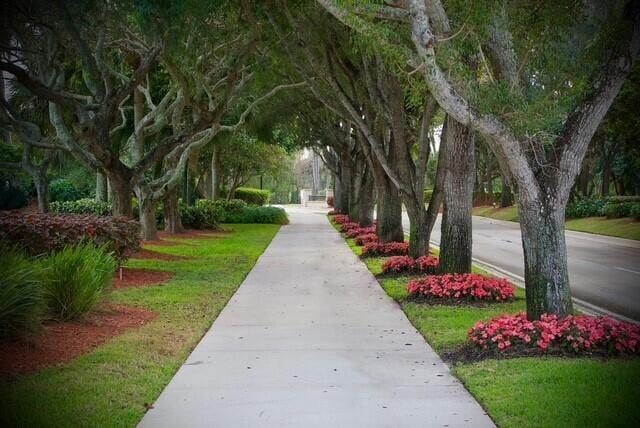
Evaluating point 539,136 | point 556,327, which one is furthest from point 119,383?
point 539,136

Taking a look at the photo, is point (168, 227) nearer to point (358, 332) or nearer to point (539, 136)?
point (358, 332)

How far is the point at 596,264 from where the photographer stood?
61.9 ft

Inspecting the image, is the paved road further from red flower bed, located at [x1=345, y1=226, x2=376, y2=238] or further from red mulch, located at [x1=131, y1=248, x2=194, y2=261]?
red mulch, located at [x1=131, y1=248, x2=194, y2=261]

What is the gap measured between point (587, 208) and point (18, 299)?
37560 millimetres

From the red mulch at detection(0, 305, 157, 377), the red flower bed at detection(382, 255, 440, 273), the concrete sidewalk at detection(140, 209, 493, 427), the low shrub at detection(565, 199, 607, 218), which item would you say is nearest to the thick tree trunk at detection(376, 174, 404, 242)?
the red flower bed at detection(382, 255, 440, 273)

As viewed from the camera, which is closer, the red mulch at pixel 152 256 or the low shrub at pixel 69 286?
the low shrub at pixel 69 286

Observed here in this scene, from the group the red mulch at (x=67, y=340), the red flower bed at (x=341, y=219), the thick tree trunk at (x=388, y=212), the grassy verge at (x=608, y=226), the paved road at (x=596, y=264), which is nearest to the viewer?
the red mulch at (x=67, y=340)

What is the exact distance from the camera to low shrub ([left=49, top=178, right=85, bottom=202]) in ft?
127

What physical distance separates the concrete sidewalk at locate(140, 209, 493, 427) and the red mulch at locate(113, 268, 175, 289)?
265cm

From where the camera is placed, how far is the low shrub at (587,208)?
129 ft

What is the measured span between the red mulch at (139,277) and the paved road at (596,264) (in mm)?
8189

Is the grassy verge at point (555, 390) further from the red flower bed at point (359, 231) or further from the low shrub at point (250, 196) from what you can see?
the low shrub at point (250, 196)

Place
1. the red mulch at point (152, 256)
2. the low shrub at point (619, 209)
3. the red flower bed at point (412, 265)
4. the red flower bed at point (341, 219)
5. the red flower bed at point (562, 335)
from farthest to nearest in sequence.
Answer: the red flower bed at point (341, 219)
the low shrub at point (619, 209)
the red mulch at point (152, 256)
the red flower bed at point (412, 265)
the red flower bed at point (562, 335)

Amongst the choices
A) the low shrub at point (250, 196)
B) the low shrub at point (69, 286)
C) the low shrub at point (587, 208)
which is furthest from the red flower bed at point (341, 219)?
the low shrub at point (69, 286)
